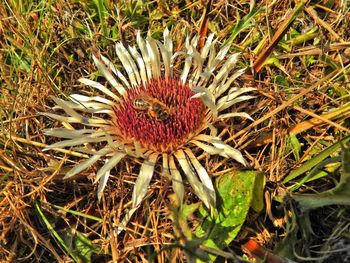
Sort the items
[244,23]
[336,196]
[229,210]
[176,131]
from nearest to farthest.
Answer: [336,196], [229,210], [176,131], [244,23]

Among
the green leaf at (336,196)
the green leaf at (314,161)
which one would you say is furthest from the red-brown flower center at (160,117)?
the green leaf at (336,196)

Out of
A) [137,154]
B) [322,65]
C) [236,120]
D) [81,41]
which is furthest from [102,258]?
[322,65]

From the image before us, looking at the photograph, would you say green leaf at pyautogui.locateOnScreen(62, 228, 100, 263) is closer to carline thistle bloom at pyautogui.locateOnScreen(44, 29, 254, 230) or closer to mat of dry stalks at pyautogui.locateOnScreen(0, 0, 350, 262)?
mat of dry stalks at pyautogui.locateOnScreen(0, 0, 350, 262)

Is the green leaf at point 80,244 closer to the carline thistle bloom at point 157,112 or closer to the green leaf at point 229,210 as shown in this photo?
the carline thistle bloom at point 157,112

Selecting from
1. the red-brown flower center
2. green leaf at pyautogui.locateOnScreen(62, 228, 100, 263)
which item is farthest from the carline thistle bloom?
green leaf at pyautogui.locateOnScreen(62, 228, 100, 263)

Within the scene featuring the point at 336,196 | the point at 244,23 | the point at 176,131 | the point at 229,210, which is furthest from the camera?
the point at 244,23

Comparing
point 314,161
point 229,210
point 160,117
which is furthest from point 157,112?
point 314,161

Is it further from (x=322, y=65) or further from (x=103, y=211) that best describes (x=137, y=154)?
(x=322, y=65)

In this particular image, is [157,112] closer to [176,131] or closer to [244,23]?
[176,131]
